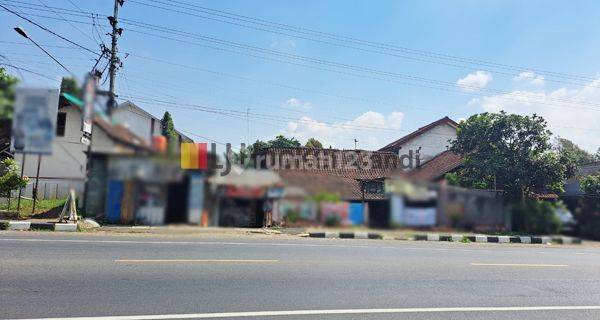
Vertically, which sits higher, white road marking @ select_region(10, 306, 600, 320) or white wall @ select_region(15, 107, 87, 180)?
white wall @ select_region(15, 107, 87, 180)

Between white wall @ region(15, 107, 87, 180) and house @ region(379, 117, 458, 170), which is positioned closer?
white wall @ region(15, 107, 87, 180)

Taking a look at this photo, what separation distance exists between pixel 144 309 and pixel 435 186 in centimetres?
790

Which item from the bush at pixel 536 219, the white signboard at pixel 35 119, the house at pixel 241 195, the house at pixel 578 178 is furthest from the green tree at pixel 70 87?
the house at pixel 578 178

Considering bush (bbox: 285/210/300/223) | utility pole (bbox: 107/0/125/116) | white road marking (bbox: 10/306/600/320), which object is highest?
utility pole (bbox: 107/0/125/116)

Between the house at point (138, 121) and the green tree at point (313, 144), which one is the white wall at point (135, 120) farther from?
the green tree at point (313, 144)

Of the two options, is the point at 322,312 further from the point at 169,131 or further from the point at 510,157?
the point at 169,131

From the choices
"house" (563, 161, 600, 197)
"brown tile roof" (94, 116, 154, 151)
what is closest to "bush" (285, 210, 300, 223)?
"brown tile roof" (94, 116, 154, 151)

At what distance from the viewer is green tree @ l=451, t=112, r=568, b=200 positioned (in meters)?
2.31

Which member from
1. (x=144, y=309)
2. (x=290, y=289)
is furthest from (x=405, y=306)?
(x=144, y=309)

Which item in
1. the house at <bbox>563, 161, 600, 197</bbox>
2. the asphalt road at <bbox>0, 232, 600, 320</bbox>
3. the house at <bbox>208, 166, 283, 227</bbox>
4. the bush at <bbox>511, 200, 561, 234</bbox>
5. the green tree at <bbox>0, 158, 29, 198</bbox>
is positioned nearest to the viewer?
the house at <bbox>208, 166, 283, 227</bbox>

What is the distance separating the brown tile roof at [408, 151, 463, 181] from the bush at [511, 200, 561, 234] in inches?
13.3

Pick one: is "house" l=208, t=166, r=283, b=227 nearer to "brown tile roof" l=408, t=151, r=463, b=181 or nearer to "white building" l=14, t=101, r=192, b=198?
"white building" l=14, t=101, r=192, b=198

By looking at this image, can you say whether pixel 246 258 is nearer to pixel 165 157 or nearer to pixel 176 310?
pixel 176 310

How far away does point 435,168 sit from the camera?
185cm
